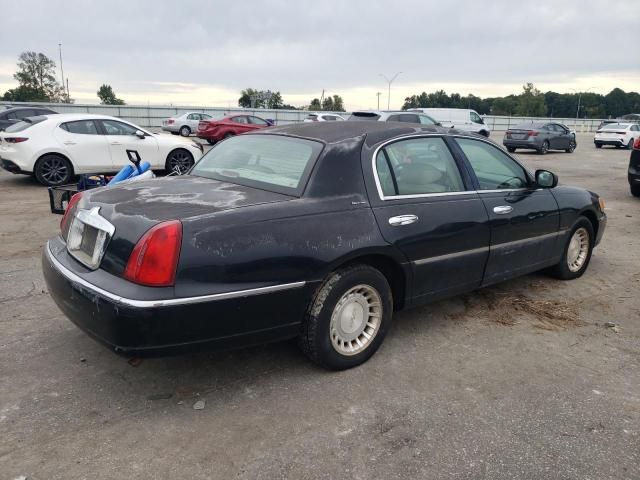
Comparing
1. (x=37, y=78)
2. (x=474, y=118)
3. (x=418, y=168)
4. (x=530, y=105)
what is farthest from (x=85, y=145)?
(x=530, y=105)

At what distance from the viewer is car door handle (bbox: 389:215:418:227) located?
355cm

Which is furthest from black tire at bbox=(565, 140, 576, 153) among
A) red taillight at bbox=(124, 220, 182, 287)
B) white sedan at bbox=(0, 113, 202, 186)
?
red taillight at bbox=(124, 220, 182, 287)

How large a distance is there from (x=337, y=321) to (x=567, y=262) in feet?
10.1

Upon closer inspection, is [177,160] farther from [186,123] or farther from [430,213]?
[186,123]

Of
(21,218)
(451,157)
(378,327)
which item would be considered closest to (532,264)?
(451,157)

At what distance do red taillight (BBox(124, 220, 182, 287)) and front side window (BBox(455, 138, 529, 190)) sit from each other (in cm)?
254

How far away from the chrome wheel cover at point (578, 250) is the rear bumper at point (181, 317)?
11.2ft

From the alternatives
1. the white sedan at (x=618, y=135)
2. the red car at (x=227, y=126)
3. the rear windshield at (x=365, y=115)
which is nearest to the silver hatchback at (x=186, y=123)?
the red car at (x=227, y=126)

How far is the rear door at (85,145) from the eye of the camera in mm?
10766

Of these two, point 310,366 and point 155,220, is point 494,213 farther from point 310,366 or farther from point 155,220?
point 155,220

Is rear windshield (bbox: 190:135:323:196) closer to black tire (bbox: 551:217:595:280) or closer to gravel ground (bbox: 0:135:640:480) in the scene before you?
gravel ground (bbox: 0:135:640:480)

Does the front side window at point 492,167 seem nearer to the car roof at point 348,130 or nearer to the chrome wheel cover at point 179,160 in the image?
the car roof at point 348,130

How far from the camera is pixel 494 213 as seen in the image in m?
4.23

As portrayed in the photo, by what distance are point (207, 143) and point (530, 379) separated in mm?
22846
